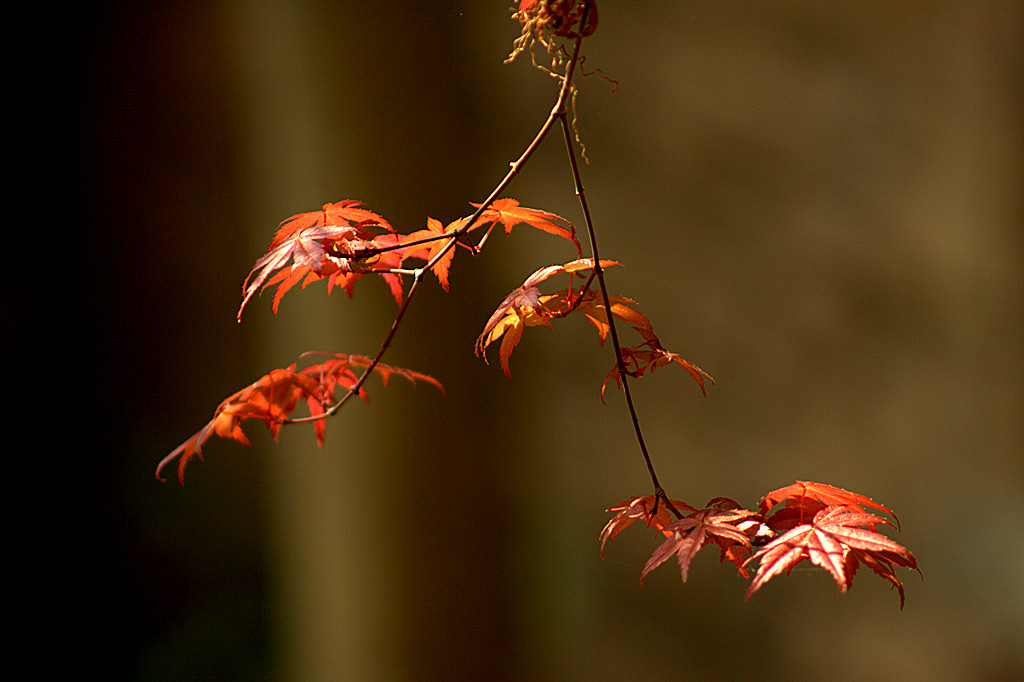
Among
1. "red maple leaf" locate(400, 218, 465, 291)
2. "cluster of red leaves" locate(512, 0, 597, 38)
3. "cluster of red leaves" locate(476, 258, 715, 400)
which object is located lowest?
"cluster of red leaves" locate(476, 258, 715, 400)

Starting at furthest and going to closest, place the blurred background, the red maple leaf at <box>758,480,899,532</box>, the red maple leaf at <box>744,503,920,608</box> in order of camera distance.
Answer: the blurred background, the red maple leaf at <box>758,480,899,532</box>, the red maple leaf at <box>744,503,920,608</box>

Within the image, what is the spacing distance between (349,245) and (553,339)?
73 centimetres

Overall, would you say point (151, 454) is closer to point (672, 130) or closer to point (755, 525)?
point (755, 525)

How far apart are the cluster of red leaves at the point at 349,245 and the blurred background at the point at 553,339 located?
22.4 inches

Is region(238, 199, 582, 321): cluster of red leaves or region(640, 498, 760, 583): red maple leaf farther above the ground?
region(238, 199, 582, 321): cluster of red leaves

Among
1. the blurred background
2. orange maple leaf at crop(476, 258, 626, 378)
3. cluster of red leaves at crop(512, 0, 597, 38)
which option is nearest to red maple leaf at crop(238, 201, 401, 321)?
orange maple leaf at crop(476, 258, 626, 378)

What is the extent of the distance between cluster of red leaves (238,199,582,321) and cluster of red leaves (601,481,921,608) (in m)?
0.29

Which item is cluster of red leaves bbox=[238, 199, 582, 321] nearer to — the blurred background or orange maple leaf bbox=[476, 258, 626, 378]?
orange maple leaf bbox=[476, 258, 626, 378]

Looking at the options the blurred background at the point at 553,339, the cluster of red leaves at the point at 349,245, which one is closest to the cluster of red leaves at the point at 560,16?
the cluster of red leaves at the point at 349,245

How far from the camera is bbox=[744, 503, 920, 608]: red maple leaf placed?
52cm

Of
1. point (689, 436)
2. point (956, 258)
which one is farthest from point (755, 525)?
point (956, 258)

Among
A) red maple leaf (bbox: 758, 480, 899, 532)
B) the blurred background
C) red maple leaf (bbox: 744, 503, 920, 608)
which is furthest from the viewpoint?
the blurred background

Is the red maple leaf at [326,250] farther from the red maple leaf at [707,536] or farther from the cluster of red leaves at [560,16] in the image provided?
the red maple leaf at [707,536]

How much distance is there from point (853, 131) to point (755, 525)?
34.2 inches
